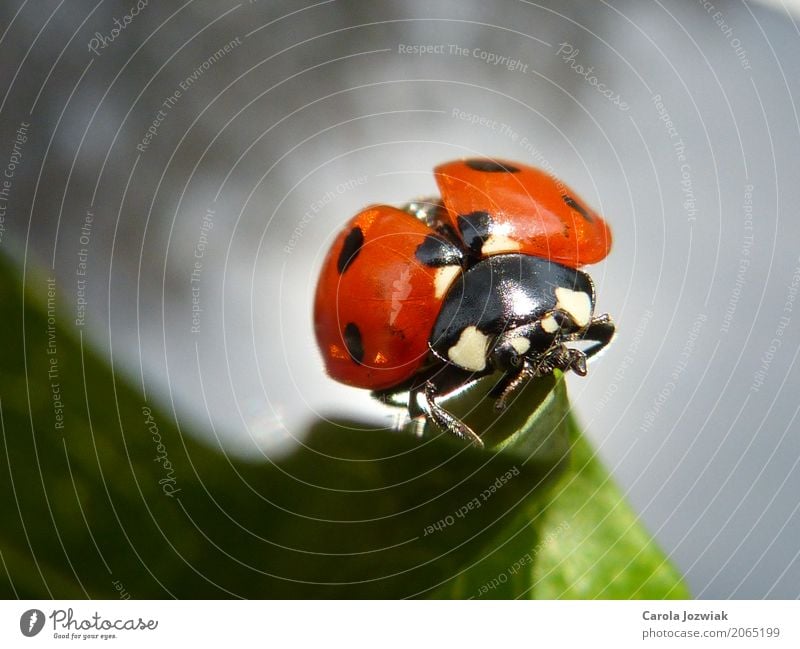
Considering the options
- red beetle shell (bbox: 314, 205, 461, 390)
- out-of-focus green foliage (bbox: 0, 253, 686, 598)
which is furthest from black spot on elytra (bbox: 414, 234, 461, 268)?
out-of-focus green foliage (bbox: 0, 253, 686, 598)

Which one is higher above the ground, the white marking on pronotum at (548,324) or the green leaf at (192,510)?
the white marking on pronotum at (548,324)

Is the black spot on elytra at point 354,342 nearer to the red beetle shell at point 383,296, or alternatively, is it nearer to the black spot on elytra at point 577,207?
the red beetle shell at point 383,296

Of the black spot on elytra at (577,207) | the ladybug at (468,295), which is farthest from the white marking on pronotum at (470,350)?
the black spot on elytra at (577,207)

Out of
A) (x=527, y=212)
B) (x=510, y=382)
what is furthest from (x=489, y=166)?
(x=510, y=382)

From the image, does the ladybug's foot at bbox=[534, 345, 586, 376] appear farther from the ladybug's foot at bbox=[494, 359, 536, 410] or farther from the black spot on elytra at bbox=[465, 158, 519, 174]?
the black spot on elytra at bbox=[465, 158, 519, 174]

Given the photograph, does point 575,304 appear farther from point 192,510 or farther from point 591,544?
point 192,510

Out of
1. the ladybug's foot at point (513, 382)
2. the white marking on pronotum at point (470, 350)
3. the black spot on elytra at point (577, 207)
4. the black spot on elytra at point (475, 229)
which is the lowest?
the ladybug's foot at point (513, 382)
